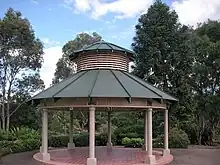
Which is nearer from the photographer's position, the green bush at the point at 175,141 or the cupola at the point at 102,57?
the cupola at the point at 102,57

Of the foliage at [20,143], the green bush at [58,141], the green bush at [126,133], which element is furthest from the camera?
the green bush at [126,133]

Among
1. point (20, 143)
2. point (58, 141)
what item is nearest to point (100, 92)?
point (20, 143)

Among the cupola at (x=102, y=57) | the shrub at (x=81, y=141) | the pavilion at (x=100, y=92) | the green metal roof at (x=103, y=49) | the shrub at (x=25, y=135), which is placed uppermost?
the green metal roof at (x=103, y=49)

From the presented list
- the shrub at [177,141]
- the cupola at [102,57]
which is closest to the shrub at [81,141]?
the shrub at [177,141]

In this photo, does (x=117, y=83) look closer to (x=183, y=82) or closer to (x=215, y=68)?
(x=183, y=82)

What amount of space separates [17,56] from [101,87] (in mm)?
17897

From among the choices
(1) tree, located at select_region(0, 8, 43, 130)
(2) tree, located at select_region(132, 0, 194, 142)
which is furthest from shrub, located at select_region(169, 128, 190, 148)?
(1) tree, located at select_region(0, 8, 43, 130)

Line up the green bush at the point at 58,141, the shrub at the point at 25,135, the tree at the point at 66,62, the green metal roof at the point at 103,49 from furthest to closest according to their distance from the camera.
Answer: the tree at the point at 66,62, the shrub at the point at 25,135, the green bush at the point at 58,141, the green metal roof at the point at 103,49

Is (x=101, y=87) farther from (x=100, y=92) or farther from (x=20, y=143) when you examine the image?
(x=20, y=143)

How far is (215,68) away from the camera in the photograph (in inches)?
985

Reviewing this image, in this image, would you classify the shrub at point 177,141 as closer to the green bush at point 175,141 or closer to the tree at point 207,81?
the green bush at point 175,141

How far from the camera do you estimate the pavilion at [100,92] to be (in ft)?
41.1

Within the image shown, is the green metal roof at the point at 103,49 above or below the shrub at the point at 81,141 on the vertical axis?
above

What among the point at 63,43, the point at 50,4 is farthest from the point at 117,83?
the point at 63,43
